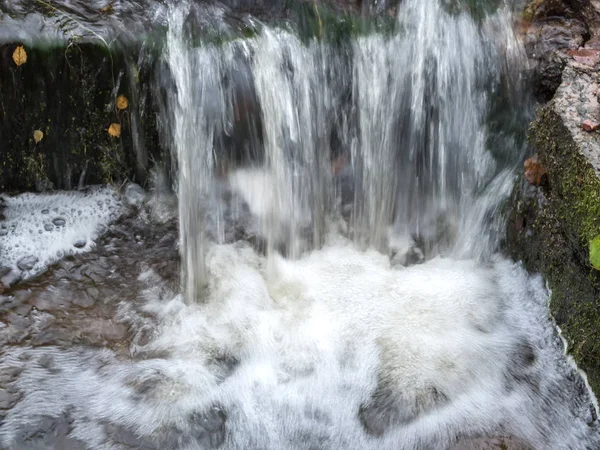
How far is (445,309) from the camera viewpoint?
3.80 meters

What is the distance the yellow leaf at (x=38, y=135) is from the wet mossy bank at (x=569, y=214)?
294 cm

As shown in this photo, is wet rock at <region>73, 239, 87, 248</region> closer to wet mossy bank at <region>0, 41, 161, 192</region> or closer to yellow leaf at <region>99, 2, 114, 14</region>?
wet mossy bank at <region>0, 41, 161, 192</region>

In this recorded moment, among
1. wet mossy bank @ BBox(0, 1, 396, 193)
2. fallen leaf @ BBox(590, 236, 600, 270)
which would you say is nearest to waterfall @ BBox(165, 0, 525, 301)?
wet mossy bank @ BBox(0, 1, 396, 193)

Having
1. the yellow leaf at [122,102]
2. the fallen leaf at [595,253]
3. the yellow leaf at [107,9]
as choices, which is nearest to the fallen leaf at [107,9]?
the yellow leaf at [107,9]

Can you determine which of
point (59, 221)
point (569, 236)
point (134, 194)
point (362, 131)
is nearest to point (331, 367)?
point (569, 236)

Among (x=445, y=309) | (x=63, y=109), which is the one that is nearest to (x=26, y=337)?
(x=63, y=109)

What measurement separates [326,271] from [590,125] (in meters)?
1.70

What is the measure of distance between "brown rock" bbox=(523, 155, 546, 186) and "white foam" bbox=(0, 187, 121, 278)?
101 inches

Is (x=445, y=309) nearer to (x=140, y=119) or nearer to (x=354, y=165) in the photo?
(x=354, y=165)

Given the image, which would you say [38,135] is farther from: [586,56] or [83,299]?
[586,56]

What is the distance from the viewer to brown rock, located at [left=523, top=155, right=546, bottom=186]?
3730mm

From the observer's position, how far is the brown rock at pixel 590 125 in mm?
3338

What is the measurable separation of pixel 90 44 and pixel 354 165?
6.00ft

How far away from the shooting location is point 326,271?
13.6ft
